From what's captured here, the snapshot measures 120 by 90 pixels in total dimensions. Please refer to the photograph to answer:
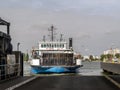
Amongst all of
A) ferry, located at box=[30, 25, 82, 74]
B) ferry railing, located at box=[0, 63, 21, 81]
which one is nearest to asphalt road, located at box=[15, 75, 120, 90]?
ferry railing, located at box=[0, 63, 21, 81]

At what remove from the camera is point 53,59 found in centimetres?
7244

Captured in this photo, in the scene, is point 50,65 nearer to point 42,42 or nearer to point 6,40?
point 42,42

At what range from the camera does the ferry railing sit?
89.8ft

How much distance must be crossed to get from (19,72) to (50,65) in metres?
37.9

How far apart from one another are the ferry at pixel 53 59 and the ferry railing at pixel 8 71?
36.1 meters

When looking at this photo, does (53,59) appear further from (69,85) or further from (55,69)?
(69,85)

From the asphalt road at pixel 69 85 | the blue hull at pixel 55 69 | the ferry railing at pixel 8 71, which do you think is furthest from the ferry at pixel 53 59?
the asphalt road at pixel 69 85

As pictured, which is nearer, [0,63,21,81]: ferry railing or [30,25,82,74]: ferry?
[0,63,21,81]: ferry railing

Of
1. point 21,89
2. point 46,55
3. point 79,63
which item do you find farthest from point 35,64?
point 21,89

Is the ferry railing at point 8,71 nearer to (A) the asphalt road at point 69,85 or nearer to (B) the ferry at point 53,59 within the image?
(A) the asphalt road at point 69,85

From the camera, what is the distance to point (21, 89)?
1948 cm

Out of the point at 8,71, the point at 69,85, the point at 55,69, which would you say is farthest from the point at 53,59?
the point at 69,85

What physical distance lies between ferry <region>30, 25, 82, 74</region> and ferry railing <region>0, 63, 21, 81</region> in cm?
3611

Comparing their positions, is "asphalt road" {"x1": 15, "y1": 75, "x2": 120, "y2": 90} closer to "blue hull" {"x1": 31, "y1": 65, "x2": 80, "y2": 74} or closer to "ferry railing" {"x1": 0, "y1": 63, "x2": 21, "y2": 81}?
"ferry railing" {"x1": 0, "y1": 63, "x2": 21, "y2": 81}
